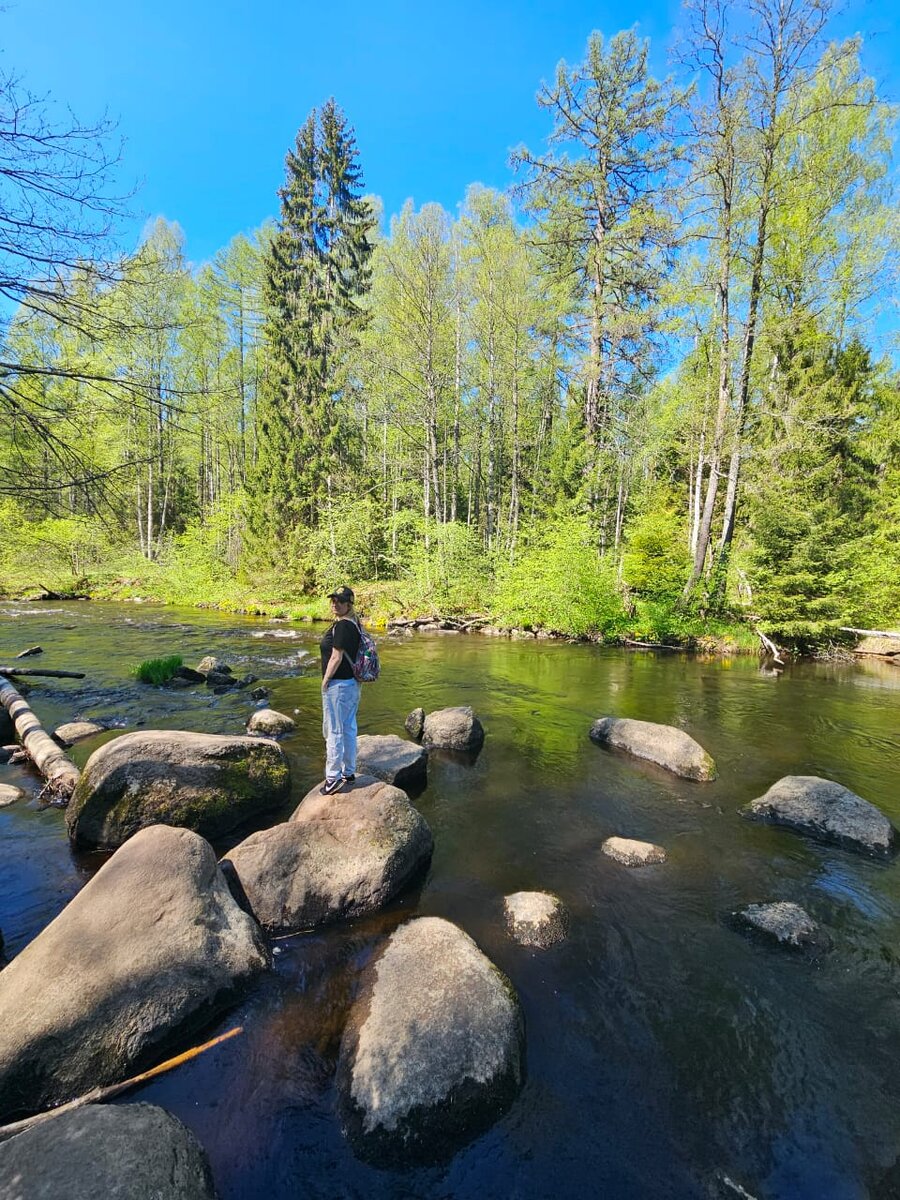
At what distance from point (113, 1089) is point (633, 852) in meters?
4.30

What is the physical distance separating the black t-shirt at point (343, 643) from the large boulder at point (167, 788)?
155 centimetres

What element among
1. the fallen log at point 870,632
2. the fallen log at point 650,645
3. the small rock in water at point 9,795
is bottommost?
the small rock in water at point 9,795

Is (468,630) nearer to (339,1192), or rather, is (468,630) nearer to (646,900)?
(646,900)

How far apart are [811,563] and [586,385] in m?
10.1

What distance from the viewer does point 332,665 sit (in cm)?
538

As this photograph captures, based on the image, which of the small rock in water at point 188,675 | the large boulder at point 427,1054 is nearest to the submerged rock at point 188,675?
the small rock in water at point 188,675

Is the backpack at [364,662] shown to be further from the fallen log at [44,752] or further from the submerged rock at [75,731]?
the submerged rock at [75,731]

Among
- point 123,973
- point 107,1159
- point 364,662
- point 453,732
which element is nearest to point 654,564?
point 453,732

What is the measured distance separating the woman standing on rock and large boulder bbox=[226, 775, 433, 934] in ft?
1.44

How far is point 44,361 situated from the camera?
19.9 ft

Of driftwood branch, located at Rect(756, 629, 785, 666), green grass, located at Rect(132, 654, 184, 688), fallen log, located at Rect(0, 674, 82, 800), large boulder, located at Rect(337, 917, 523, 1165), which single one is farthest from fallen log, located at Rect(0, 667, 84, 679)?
driftwood branch, located at Rect(756, 629, 785, 666)

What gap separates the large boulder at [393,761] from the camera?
259 inches

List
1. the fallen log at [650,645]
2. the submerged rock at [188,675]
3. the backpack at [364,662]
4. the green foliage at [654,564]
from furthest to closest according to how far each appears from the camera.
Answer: the green foliage at [654,564]
the fallen log at [650,645]
the submerged rock at [188,675]
the backpack at [364,662]

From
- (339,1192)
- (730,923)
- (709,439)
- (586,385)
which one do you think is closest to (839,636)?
(709,439)
